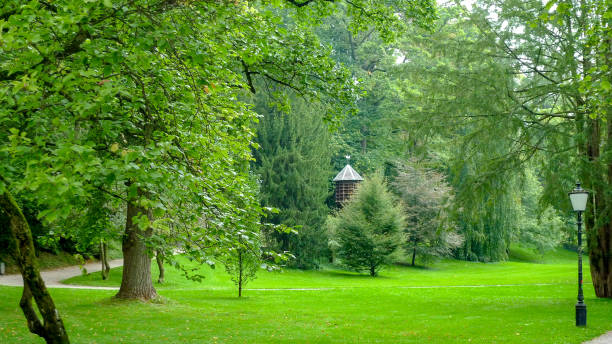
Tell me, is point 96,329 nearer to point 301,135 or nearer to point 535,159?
point 535,159

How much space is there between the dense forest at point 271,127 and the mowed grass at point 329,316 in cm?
159

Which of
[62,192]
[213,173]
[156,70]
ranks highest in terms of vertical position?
[156,70]

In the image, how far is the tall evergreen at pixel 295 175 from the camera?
34688 mm

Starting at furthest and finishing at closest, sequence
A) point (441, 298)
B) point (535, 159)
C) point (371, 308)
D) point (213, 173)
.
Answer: point (441, 298)
point (371, 308)
point (535, 159)
point (213, 173)

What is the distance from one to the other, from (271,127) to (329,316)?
2110cm

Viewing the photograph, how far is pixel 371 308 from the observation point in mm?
17656

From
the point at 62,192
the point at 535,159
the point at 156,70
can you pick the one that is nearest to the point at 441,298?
the point at 535,159

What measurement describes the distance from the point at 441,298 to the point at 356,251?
13236 millimetres

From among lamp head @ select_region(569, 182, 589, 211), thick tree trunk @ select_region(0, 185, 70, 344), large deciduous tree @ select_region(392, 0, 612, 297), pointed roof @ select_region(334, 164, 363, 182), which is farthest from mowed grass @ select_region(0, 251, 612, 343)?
pointed roof @ select_region(334, 164, 363, 182)

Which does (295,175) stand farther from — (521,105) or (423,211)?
(521,105)

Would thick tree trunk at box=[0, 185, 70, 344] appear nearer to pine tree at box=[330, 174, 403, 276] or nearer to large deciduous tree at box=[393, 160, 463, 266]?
pine tree at box=[330, 174, 403, 276]

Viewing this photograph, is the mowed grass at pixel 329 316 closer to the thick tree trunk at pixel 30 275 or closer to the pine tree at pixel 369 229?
the thick tree trunk at pixel 30 275

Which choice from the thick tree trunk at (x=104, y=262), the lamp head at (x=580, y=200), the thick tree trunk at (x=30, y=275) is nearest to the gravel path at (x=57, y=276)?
the thick tree trunk at (x=104, y=262)

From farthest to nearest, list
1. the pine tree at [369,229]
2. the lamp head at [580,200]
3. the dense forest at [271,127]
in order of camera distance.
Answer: the pine tree at [369,229]
the lamp head at [580,200]
the dense forest at [271,127]
